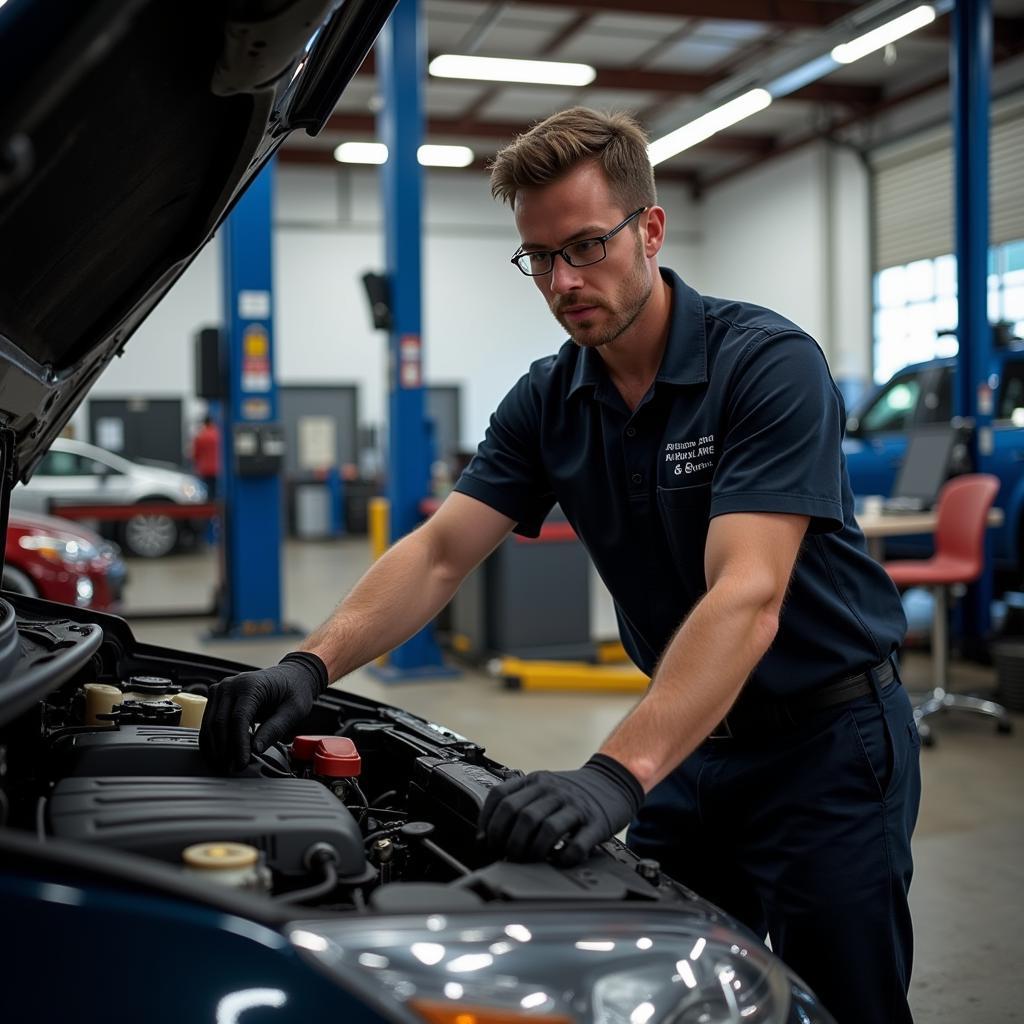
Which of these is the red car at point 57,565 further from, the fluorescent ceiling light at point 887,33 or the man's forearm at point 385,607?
the fluorescent ceiling light at point 887,33

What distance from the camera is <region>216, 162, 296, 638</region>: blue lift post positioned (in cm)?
700

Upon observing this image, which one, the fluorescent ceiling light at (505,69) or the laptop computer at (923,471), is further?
the fluorescent ceiling light at (505,69)

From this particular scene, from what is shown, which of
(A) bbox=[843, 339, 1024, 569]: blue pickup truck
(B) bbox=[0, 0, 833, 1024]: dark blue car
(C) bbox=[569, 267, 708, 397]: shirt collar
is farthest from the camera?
(A) bbox=[843, 339, 1024, 569]: blue pickup truck

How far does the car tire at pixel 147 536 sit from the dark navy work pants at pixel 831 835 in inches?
422

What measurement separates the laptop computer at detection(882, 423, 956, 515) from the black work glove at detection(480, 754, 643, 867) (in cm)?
500

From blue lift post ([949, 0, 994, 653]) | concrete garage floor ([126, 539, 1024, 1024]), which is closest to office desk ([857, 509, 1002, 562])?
concrete garage floor ([126, 539, 1024, 1024])

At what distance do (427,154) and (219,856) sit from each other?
13645 millimetres

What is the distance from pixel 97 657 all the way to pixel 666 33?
431 inches

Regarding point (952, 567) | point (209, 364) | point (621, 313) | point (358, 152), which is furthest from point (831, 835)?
point (358, 152)

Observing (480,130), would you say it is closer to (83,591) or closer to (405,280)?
(405,280)

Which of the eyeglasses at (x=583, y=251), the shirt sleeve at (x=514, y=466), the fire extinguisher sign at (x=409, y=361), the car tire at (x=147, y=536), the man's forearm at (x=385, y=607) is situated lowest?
the car tire at (x=147, y=536)

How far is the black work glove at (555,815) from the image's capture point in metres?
1.15

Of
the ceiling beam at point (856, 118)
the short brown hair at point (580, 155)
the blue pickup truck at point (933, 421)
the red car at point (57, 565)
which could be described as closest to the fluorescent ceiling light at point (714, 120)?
the blue pickup truck at point (933, 421)

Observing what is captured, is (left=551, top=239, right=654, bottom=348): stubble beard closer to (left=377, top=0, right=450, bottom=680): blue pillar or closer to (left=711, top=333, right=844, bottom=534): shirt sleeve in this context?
(left=711, top=333, right=844, bottom=534): shirt sleeve
